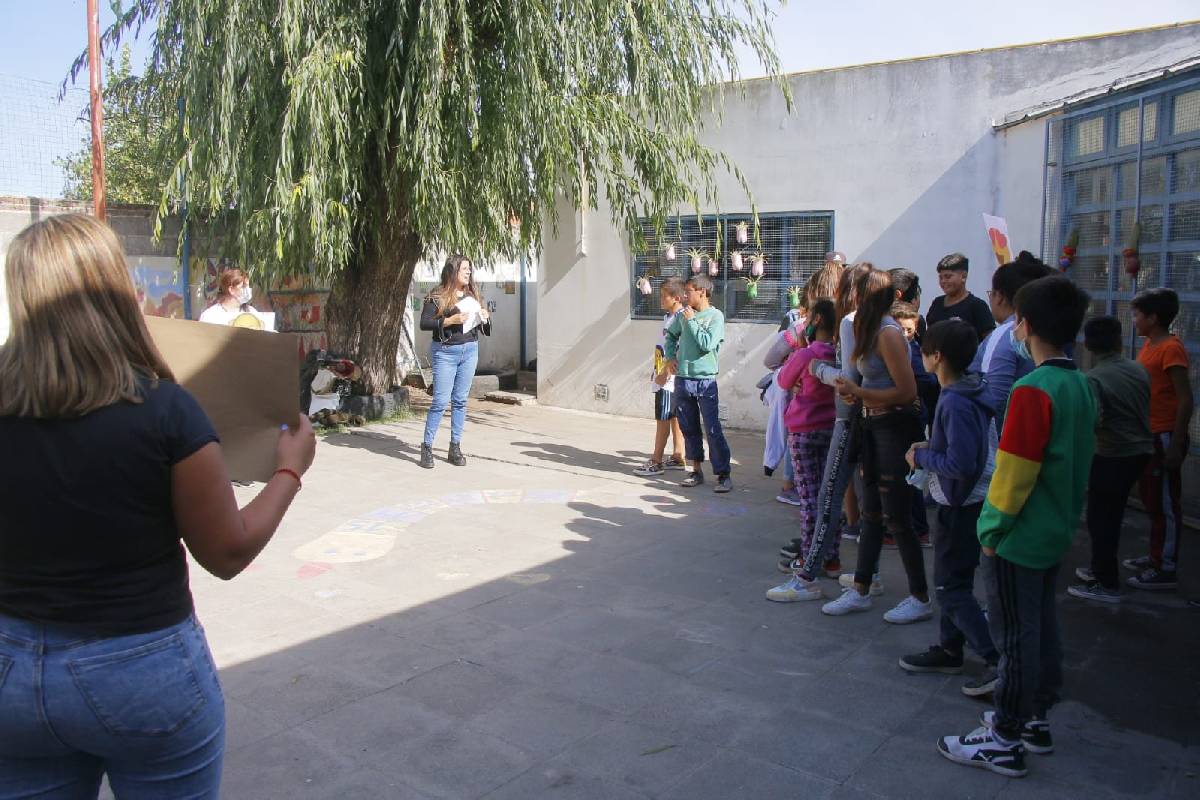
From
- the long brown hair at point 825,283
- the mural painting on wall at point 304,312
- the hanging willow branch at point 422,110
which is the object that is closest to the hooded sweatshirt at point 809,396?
the long brown hair at point 825,283

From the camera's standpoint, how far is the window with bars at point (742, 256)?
10.2 m

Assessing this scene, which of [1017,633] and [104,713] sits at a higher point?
[104,713]

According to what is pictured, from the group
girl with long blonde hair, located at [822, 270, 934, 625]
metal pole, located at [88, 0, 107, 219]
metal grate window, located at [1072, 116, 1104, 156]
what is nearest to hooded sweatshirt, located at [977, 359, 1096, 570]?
girl with long blonde hair, located at [822, 270, 934, 625]

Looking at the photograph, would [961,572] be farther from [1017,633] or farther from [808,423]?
[808,423]

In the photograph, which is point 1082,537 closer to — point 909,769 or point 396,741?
point 909,769

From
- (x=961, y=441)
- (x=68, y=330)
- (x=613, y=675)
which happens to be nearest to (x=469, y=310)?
(x=613, y=675)

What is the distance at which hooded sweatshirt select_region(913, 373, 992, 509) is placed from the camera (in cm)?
385

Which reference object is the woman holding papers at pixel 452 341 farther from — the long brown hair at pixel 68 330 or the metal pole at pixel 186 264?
the long brown hair at pixel 68 330

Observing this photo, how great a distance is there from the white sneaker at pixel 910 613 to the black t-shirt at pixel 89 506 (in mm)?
3730

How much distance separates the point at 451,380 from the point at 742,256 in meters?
3.87

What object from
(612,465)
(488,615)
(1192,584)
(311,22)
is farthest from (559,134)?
(1192,584)

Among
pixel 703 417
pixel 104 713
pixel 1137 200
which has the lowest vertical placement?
pixel 703 417

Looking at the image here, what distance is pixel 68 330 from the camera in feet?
5.86

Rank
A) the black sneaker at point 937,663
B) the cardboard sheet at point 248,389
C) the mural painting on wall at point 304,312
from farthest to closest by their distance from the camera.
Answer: the mural painting on wall at point 304,312, the black sneaker at point 937,663, the cardboard sheet at point 248,389
